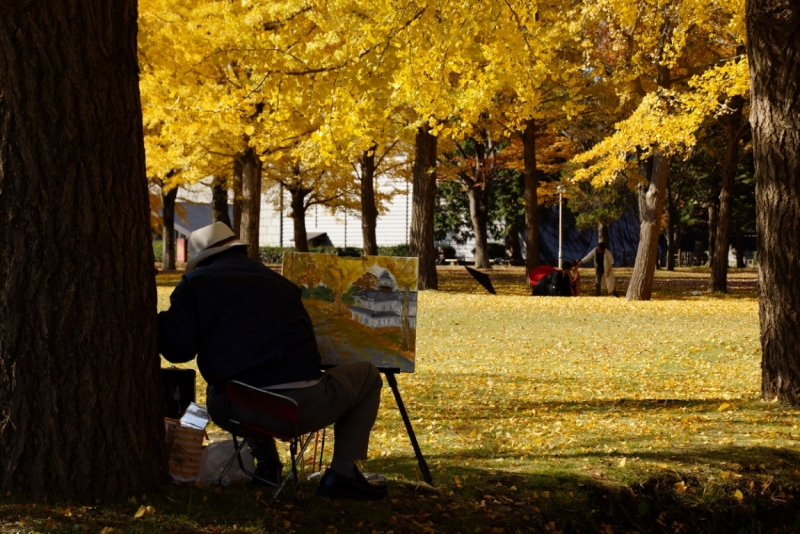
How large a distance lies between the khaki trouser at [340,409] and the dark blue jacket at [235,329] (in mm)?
100

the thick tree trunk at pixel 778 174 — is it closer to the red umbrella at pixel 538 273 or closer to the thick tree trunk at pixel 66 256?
the thick tree trunk at pixel 66 256

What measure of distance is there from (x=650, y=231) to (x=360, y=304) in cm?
1815

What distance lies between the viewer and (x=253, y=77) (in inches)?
460

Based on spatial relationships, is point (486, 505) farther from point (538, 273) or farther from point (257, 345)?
point (538, 273)

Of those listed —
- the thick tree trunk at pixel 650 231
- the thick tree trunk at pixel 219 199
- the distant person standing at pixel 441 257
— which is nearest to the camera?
the thick tree trunk at pixel 650 231

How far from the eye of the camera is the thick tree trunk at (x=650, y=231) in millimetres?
22281

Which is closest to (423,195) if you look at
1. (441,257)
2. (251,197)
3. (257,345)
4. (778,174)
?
(251,197)

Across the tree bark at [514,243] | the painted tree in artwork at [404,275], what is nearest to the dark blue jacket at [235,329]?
the painted tree in artwork at [404,275]

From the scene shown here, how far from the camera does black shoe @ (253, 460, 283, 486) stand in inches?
205

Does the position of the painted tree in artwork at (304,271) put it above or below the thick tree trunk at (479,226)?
below

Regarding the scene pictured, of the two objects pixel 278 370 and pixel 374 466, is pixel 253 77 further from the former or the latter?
pixel 278 370

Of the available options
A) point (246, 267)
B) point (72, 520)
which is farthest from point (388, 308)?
point (72, 520)

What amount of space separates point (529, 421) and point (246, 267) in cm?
391

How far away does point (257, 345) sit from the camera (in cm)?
487
